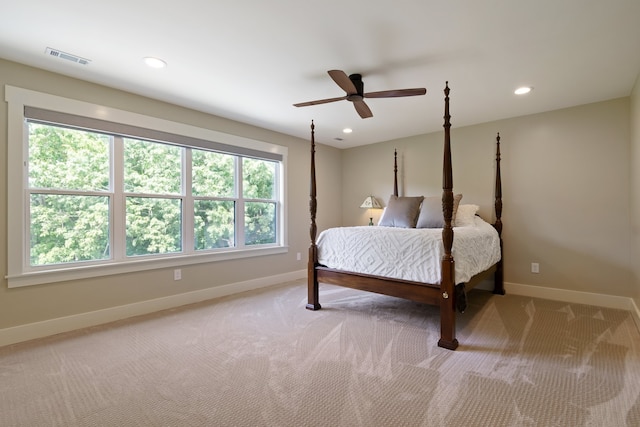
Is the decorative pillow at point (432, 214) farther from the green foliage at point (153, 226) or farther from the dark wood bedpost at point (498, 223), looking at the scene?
the green foliage at point (153, 226)

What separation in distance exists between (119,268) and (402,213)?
10.5ft

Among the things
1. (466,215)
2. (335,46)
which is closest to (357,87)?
(335,46)

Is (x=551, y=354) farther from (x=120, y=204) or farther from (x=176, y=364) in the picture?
(x=120, y=204)

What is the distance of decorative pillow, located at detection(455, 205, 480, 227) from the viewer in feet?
11.9

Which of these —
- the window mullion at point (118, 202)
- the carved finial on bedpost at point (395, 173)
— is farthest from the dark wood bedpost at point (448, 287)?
the window mullion at point (118, 202)

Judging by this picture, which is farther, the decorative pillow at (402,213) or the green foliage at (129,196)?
the decorative pillow at (402,213)

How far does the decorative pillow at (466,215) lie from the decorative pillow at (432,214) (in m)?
0.06

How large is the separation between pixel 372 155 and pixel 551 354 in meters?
3.69

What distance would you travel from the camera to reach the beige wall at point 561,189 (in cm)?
320

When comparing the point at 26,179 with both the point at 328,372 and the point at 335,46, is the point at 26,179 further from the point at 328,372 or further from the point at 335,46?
the point at 328,372

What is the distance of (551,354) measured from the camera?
2.14 metres

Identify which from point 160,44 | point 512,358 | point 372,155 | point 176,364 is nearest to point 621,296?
point 512,358

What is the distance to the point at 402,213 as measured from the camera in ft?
12.7

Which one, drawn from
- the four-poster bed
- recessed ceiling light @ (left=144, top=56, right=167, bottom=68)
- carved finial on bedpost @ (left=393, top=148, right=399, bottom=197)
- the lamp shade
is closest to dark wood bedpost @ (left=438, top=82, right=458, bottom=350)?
the four-poster bed
